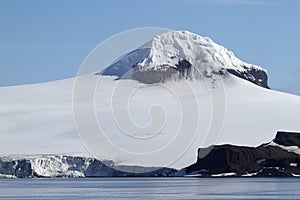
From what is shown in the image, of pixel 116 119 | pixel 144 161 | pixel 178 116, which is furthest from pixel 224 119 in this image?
pixel 144 161

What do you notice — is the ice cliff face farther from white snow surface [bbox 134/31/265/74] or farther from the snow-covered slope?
white snow surface [bbox 134/31/265/74]

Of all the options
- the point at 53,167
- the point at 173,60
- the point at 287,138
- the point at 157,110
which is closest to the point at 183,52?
the point at 173,60

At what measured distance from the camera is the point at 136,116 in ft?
350

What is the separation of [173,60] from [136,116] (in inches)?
878

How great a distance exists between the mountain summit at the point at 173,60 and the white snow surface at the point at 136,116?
161 cm

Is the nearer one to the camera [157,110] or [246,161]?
[246,161]

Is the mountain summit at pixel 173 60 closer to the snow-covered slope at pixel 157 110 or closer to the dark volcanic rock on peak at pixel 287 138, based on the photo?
the snow-covered slope at pixel 157 110

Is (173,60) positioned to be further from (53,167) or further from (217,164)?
(53,167)

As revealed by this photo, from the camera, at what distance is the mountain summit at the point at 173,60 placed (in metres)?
123

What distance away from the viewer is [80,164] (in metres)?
86.6

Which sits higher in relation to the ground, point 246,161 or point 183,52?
point 183,52

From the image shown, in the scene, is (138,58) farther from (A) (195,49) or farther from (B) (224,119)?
(B) (224,119)

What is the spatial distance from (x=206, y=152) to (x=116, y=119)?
1596 cm

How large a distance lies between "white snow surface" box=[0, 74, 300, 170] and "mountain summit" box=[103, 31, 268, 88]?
1.61 metres
